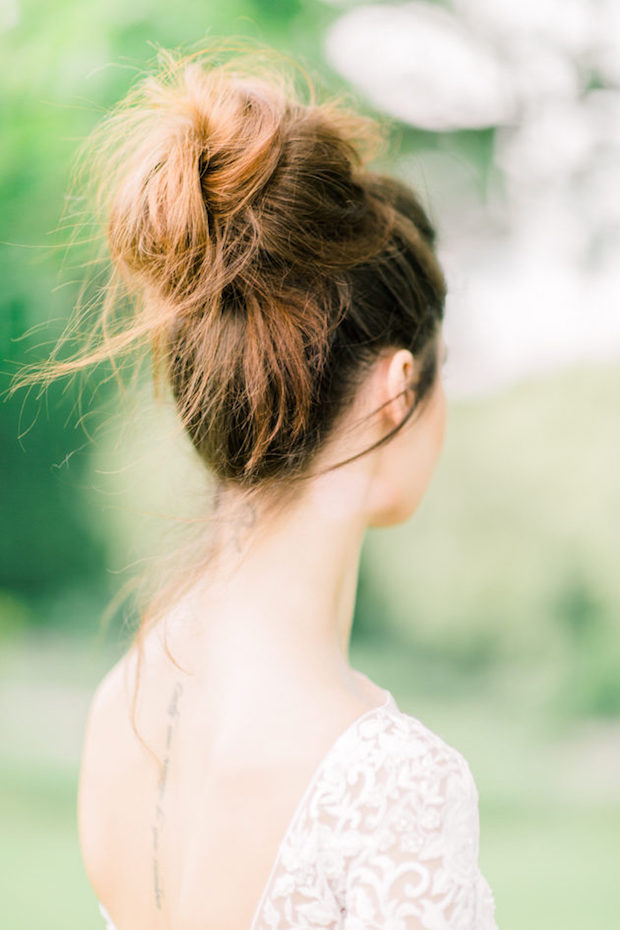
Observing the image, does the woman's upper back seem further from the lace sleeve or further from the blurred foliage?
the blurred foliage

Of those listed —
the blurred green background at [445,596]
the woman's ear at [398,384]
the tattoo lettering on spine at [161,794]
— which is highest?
the woman's ear at [398,384]

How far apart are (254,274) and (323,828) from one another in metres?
0.39

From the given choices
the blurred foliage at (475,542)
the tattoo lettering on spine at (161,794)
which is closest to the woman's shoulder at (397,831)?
the tattoo lettering on spine at (161,794)

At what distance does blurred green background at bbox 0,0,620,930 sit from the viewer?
2.07 metres

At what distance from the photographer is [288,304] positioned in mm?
656

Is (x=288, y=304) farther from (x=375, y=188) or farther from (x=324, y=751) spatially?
(x=324, y=751)

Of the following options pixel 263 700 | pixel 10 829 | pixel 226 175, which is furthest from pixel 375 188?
pixel 10 829

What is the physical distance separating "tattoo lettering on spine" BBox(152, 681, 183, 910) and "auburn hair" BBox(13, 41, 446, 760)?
67 millimetres

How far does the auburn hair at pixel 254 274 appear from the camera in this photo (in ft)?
2.13

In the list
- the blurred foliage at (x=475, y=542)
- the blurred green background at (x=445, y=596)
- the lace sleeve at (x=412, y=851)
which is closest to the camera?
the lace sleeve at (x=412, y=851)

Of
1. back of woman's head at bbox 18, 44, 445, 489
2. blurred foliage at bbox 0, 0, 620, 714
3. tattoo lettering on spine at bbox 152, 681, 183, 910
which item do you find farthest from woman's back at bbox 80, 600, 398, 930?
blurred foliage at bbox 0, 0, 620, 714

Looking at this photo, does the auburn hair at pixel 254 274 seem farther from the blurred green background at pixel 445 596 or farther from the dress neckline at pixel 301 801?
the blurred green background at pixel 445 596

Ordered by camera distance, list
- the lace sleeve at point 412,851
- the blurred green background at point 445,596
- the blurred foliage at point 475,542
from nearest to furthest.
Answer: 1. the lace sleeve at point 412,851
2. the blurred green background at point 445,596
3. the blurred foliage at point 475,542

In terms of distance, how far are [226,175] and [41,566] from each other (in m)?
2.16
